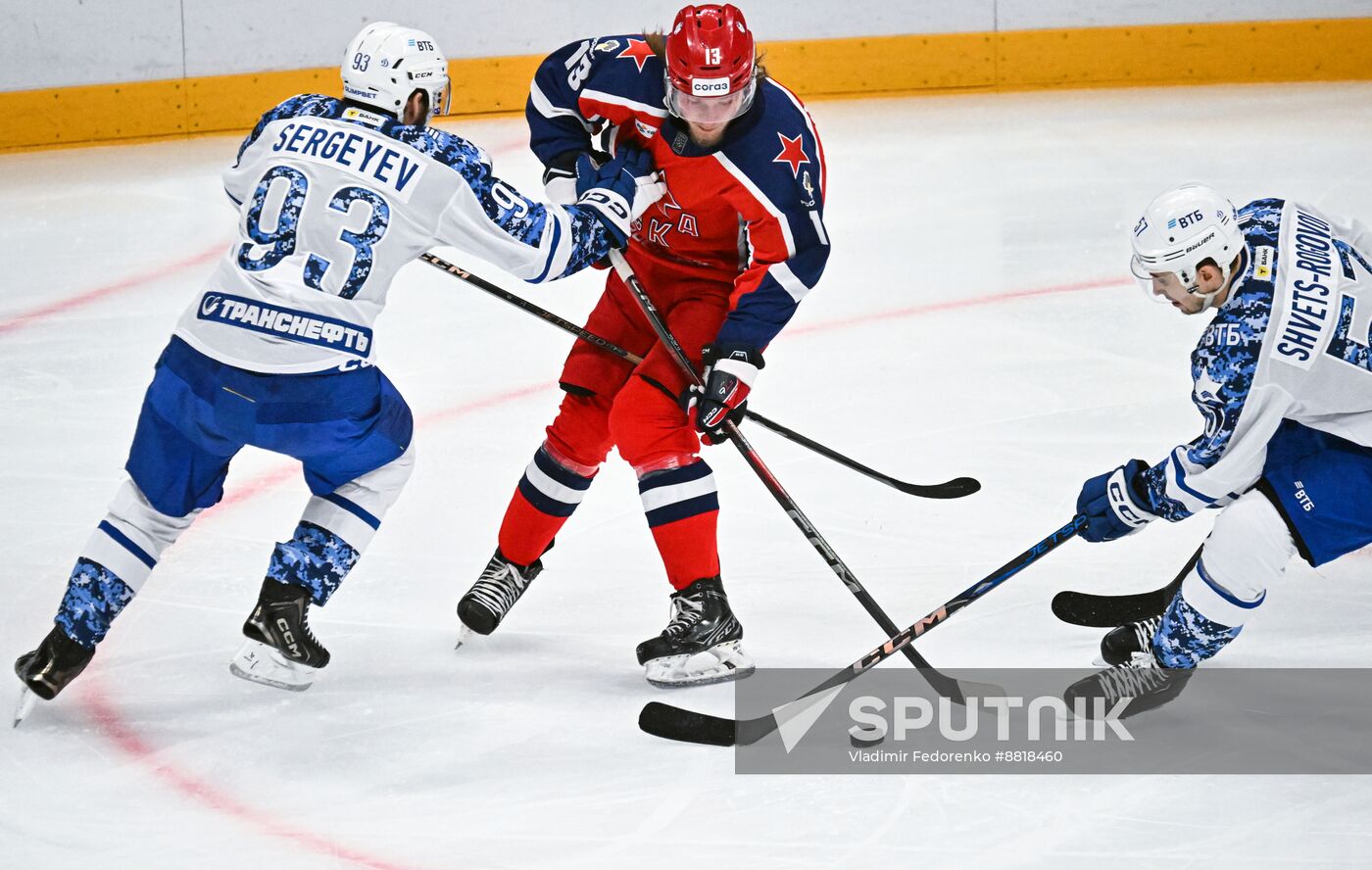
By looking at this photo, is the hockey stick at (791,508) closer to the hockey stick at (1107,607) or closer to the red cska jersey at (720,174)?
the red cska jersey at (720,174)

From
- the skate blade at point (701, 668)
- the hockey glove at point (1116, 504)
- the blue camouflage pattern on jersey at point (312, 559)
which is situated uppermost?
the hockey glove at point (1116, 504)

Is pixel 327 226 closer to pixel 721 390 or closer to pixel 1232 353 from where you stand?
pixel 721 390

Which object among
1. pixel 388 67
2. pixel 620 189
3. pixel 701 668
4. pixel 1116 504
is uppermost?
pixel 388 67

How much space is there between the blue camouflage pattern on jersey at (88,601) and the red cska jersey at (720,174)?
1123mm

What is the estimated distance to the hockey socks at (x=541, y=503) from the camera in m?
3.12

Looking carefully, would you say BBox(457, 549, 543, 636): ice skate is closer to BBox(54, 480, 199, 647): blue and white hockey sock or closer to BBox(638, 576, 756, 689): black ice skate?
BBox(638, 576, 756, 689): black ice skate

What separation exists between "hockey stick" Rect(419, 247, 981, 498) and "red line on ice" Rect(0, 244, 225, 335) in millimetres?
2265

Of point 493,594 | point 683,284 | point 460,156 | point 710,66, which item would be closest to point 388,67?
point 460,156

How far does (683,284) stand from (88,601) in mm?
1208

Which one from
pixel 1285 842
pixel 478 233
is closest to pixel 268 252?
pixel 478 233

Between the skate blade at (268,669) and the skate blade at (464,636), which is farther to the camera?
the skate blade at (464,636)

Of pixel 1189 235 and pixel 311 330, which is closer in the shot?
Answer: pixel 1189 235

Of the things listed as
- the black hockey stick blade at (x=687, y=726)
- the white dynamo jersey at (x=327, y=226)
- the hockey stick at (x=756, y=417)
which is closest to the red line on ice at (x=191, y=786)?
the black hockey stick blade at (x=687, y=726)

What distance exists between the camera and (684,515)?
115 inches
